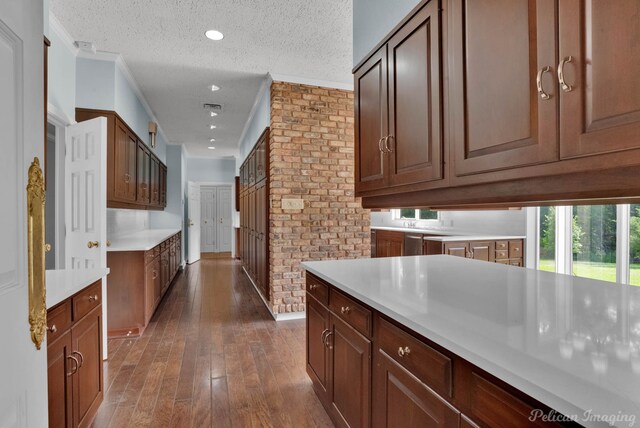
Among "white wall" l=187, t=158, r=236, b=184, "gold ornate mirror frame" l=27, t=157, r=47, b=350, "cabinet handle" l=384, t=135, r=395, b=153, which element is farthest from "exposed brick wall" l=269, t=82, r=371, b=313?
"white wall" l=187, t=158, r=236, b=184

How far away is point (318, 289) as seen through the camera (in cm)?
205

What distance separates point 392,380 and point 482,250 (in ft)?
12.1

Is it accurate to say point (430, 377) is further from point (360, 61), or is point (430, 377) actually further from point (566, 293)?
point (360, 61)

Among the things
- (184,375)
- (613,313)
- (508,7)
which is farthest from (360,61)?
(184,375)

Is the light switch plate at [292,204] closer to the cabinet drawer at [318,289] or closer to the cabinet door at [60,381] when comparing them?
the cabinet drawer at [318,289]

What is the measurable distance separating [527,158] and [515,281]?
34.6 inches

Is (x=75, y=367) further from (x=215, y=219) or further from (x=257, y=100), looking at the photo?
(x=215, y=219)

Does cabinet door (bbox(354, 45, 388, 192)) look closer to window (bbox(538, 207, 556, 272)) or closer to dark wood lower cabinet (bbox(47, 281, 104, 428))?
dark wood lower cabinet (bbox(47, 281, 104, 428))

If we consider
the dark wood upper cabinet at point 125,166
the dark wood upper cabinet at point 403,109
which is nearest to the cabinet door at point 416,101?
the dark wood upper cabinet at point 403,109

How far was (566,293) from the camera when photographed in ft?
4.63

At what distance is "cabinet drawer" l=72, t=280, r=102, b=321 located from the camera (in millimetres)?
1646

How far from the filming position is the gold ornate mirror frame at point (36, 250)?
75cm

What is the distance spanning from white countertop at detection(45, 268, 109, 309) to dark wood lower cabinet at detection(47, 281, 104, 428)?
0.13ft

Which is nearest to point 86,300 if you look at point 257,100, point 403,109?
point 403,109
